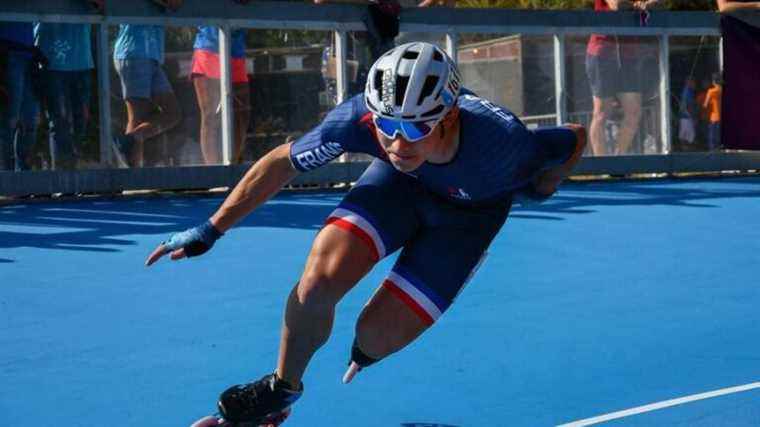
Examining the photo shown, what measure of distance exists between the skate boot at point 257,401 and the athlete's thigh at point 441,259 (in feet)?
2.30

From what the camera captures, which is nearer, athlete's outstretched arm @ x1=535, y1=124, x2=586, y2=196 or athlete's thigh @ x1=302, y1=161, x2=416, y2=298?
athlete's thigh @ x1=302, y1=161, x2=416, y2=298

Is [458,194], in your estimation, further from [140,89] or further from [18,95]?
[140,89]

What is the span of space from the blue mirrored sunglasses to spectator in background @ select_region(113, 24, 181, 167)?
8780 millimetres

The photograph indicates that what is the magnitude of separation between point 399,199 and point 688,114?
13617mm

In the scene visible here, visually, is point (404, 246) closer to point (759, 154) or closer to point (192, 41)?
point (192, 41)

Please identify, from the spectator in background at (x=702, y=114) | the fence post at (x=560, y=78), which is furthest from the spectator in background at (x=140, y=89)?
the spectator in background at (x=702, y=114)

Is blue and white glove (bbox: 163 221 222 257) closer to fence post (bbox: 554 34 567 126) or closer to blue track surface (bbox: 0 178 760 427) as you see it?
blue track surface (bbox: 0 178 760 427)

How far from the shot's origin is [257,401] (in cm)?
526

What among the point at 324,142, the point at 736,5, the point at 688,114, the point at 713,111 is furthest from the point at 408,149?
the point at 713,111

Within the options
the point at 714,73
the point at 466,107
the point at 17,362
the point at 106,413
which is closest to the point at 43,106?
the point at 17,362

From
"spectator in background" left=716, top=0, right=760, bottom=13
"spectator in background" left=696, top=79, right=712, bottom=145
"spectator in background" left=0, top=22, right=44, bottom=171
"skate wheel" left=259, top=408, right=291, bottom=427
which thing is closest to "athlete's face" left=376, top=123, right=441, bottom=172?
"skate wheel" left=259, top=408, right=291, bottom=427

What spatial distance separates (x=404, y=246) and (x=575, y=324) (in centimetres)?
253

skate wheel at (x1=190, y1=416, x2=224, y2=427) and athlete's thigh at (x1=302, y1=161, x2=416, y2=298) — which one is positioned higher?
athlete's thigh at (x1=302, y1=161, x2=416, y2=298)

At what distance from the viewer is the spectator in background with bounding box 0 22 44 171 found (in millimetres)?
12297
